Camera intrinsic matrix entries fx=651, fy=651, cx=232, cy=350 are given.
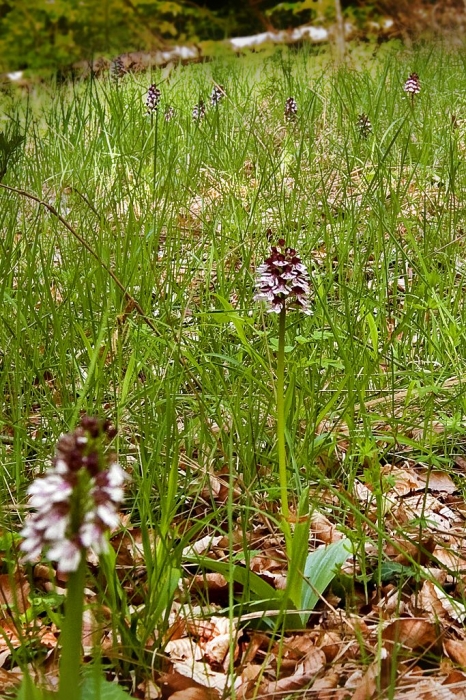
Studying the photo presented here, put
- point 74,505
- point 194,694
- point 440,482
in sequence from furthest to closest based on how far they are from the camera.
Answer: point 440,482 < point 194,694 < point 74,505

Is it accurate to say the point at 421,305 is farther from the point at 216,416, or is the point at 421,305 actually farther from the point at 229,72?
the point at 229,72

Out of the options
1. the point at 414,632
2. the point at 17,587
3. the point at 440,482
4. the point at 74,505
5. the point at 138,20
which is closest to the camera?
the point at 74,505

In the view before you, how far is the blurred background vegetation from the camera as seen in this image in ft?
28.9

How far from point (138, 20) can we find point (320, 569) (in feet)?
31.8

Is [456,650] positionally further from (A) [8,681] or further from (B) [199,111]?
(B) [199,111]

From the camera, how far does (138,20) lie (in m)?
9.19

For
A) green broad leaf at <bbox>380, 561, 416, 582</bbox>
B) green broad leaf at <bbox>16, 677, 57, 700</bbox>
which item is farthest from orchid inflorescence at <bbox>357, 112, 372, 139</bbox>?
green broad leaf at <bbox>16, 677, 57, 700</bbox>

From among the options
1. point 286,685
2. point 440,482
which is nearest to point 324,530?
point 440,482

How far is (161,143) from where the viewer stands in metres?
3.10

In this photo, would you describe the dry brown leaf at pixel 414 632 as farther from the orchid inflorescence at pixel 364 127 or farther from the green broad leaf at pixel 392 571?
the orchid inflorescence at pixel 364 127

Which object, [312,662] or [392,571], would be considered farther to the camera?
[392,571]

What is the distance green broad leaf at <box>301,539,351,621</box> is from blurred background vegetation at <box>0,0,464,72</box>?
8692 millimetres

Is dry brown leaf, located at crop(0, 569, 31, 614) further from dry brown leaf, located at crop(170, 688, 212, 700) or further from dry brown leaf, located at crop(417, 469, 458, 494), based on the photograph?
dry brown leaf, located at crop(417, 469, 458, 494)

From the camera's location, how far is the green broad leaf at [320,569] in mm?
979
